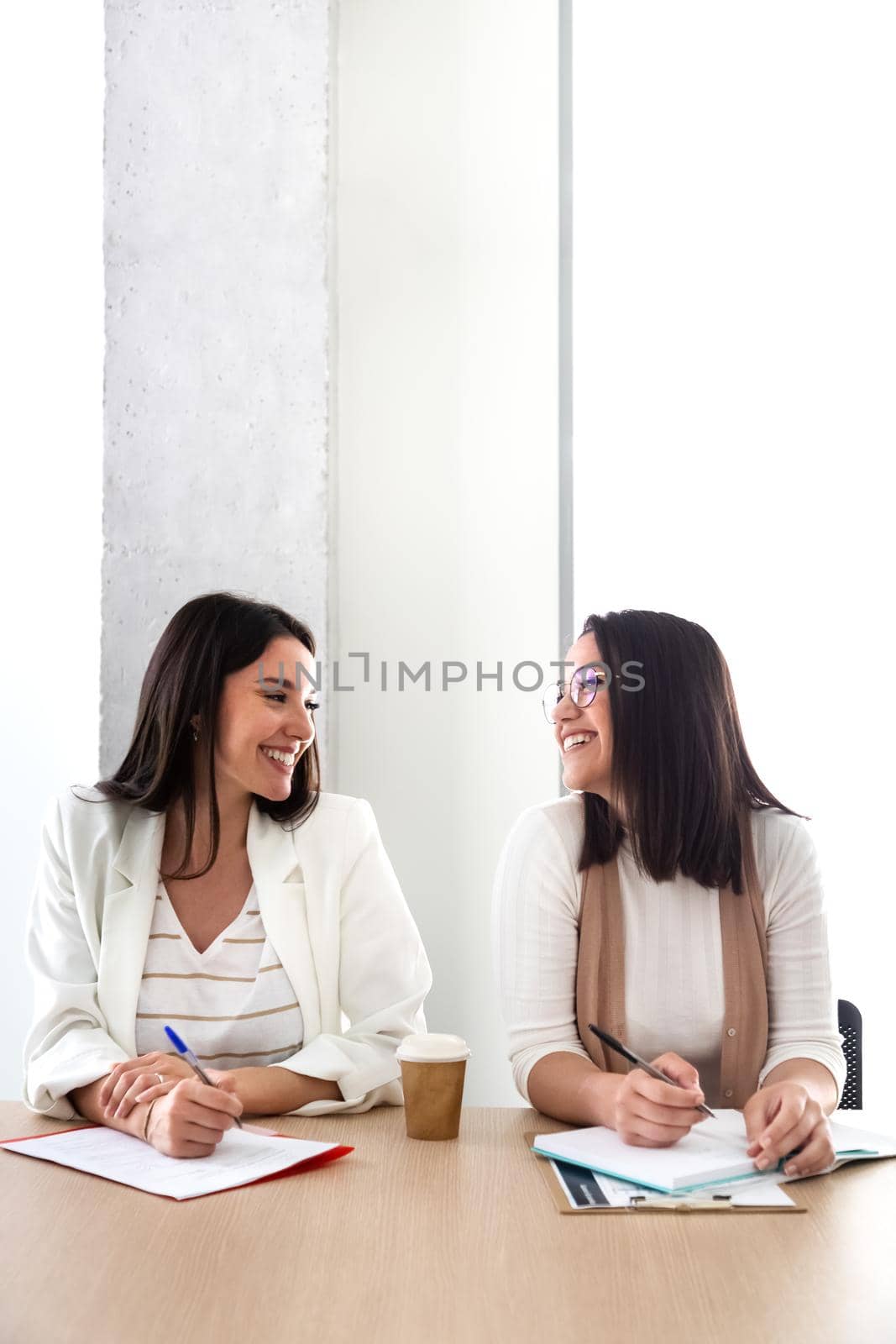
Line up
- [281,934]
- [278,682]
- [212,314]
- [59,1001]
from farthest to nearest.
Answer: [212,314]
[278,682]
[281,934]
[59,1001]

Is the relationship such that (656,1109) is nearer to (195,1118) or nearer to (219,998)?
(195,1118)

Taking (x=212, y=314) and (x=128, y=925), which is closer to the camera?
(x=128, y=925)

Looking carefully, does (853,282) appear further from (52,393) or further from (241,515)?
(52,393)

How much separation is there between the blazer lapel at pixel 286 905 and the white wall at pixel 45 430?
0.56 metres

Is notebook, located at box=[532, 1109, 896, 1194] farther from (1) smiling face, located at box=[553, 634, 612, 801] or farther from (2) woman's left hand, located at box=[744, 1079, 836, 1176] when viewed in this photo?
(1) smiling face, located at box=[553, 634, 612, 801]

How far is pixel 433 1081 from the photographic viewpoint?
50.4 inches

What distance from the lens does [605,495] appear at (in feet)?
7.75

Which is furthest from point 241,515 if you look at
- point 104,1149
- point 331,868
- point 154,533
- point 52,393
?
point 104,1149

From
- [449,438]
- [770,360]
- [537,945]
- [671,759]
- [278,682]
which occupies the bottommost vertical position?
[537,945]

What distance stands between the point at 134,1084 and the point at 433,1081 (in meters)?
0.35

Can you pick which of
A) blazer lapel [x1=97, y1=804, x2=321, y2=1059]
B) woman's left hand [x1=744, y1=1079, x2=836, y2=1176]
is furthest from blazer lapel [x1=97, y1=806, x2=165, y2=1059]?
woman's left hand [x1=744, y1=1079, x2=836, y2=1176]

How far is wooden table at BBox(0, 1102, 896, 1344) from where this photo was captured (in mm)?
846

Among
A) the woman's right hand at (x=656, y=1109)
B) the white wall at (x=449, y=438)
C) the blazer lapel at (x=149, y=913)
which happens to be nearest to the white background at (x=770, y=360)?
the white wall at (x=449, y=438)

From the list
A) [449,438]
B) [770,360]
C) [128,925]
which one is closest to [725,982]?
[128,925]
